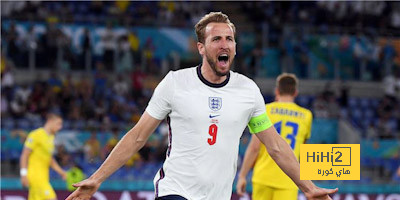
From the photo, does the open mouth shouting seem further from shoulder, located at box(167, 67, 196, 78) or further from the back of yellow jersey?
the back of yellow jersey

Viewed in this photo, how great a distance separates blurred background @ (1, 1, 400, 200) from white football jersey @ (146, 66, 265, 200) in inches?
444

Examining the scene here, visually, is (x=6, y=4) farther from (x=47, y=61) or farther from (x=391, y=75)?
(x=391, y=75)

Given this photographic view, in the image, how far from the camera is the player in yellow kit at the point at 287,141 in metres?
8.27

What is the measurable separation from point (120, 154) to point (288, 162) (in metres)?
1.17

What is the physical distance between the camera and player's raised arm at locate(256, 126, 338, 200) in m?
5.42

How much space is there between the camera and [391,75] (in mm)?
23266

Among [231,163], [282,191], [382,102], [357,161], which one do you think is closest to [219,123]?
[231,163]

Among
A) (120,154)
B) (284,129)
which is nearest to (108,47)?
(284,129)

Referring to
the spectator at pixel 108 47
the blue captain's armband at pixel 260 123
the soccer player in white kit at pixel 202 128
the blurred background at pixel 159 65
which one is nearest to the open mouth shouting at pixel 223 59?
the soccer player in white kit at pixel 202 128

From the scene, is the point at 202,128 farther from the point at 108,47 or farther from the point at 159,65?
the point at 159,65

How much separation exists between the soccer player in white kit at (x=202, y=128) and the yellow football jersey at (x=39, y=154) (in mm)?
7143

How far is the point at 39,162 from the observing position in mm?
12422

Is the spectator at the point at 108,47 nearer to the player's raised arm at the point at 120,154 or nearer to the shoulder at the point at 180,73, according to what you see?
the shoulder at the point at 180,73

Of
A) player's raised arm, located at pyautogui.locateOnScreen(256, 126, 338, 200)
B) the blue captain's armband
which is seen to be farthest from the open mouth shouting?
player's raised arm, located at pyautogui.locateOnScreen(256, 126, 338, 200)
